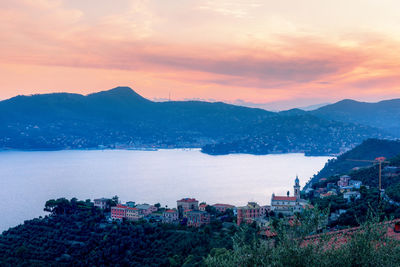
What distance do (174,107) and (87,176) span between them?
88.7m

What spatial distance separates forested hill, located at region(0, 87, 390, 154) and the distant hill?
13.1 meters

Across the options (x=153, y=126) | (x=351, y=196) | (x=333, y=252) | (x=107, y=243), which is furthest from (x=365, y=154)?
(x=153, y=126)

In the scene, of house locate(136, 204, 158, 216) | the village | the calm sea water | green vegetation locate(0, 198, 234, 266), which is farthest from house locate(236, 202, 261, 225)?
the calm sea water

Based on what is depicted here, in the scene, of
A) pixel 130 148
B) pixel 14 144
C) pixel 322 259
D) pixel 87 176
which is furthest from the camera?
pixel 130 148

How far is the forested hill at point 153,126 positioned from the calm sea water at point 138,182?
27523mm

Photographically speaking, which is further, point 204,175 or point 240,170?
point 240,170

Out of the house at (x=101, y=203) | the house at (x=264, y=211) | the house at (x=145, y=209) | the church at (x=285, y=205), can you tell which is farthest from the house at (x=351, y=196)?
the house at (x=101, y=203)

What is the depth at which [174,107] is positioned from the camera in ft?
440

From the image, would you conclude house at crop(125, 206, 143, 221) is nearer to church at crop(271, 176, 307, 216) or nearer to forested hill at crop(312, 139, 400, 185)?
church at crop(271, 176, 307, 216)

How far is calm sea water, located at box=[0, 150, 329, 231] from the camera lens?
104 feet

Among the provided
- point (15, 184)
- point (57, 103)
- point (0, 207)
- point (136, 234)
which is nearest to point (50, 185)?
point (15, 184)

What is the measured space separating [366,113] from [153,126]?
62.3 m

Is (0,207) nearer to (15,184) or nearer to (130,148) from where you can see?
(15,184)

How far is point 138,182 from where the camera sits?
42.3 metres
